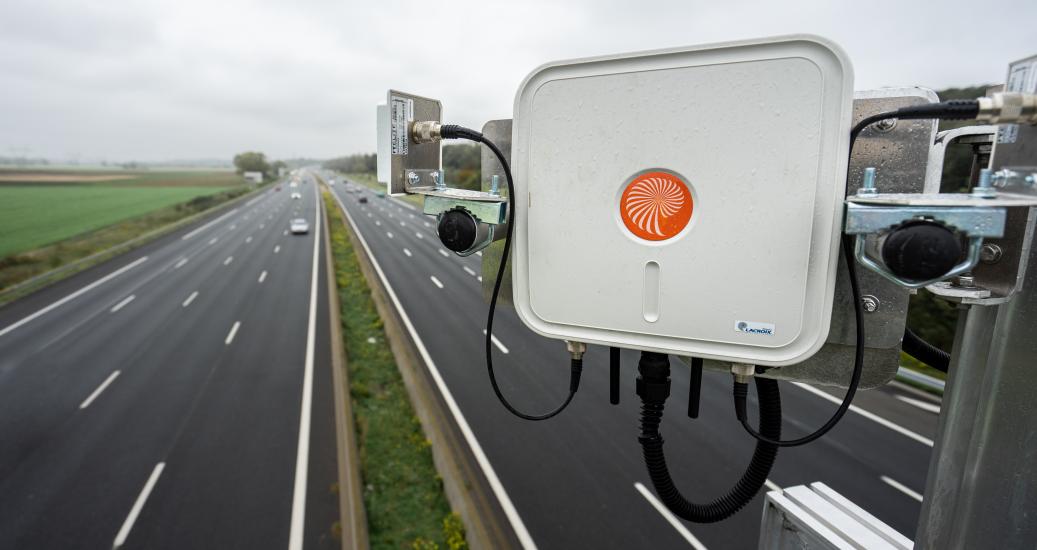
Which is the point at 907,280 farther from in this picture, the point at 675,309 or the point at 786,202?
the point at 675,309

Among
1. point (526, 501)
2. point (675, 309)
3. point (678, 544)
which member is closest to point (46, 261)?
point (526, 501)

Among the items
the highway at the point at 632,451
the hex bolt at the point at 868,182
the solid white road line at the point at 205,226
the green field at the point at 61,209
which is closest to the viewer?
the hex bolt at the point at 868,182

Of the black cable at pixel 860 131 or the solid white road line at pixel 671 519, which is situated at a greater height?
the black cable at pixel 860 131

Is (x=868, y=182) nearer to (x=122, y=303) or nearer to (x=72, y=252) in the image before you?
(x=122, y=303)

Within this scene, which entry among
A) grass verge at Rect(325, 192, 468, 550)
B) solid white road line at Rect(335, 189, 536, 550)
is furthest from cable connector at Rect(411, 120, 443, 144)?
solid white road line at Rect(335, 189, 536, 550)

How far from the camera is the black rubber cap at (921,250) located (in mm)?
1093

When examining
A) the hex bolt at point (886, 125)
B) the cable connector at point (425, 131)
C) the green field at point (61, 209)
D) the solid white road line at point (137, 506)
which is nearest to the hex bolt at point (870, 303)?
the hex bolt at point (886, 125)

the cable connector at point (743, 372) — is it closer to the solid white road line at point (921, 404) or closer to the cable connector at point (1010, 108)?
the cable connector at point (1010, 108)

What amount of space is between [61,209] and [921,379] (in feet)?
192

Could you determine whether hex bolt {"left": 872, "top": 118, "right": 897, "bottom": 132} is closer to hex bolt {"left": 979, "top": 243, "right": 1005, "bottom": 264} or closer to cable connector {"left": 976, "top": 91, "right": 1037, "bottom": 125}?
cable connector {"left": 976, "top": 91, "right": 1037, "bottom": 125}

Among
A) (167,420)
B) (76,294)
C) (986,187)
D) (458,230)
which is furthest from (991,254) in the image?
(76,294)

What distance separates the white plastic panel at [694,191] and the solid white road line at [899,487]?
9.14m

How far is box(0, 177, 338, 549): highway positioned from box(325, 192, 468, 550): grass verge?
24.2 inches

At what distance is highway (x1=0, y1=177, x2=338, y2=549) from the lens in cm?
691
